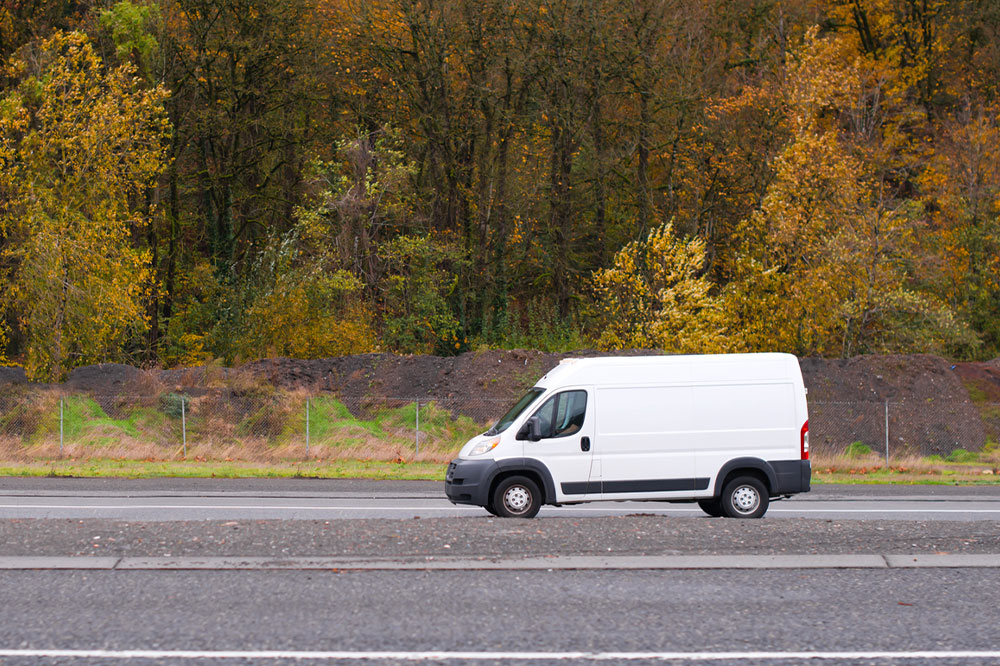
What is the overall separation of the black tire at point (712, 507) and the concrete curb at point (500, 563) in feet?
13.8

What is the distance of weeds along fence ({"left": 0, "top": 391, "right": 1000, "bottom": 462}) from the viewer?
992 inches

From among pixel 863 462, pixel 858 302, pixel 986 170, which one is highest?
pixel 986 170

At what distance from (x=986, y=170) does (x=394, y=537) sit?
33626 mm

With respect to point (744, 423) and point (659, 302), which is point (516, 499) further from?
point (659, 302)

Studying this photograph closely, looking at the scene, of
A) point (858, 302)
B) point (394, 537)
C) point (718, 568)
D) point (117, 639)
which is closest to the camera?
point (117, 639)

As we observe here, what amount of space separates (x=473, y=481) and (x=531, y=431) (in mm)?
1011

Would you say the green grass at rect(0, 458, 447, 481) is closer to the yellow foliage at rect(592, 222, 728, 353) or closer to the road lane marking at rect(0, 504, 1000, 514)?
the road lane marking at rect(0, 504, 1000, 514)

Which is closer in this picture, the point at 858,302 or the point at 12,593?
the point at 12,593

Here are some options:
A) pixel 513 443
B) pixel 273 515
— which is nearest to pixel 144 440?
pixel 273 515

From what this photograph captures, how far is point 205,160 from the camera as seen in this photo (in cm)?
4106

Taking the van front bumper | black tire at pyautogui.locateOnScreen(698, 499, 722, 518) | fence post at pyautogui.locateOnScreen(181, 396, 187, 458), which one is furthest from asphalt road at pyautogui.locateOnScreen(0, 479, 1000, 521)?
fence post at pyautogui.locateOnScreen(181, 396, 187, 458)

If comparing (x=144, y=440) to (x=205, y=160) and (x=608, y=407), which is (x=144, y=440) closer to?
(x=608, y=407)

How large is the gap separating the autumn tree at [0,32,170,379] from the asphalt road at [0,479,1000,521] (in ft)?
30.5

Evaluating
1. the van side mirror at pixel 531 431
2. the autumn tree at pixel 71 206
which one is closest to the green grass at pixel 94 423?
the autumn tree at pixel 71 206
